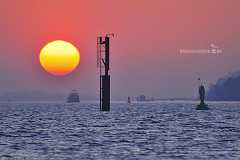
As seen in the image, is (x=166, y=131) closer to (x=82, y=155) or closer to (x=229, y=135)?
(x=229, y=135)

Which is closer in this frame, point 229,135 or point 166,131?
point 229,135

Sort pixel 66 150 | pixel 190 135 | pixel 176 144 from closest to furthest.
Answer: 1. pixel 66 150
2. pixel 176 144
3. pixel 190 135

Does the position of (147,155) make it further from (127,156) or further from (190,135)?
(190,135)

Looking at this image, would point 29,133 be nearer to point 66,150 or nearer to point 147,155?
point 66,150

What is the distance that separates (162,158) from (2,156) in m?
10.9

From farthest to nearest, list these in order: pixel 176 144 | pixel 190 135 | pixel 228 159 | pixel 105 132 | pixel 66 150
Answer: pixel 105 132
pixel 190 135
pixel 176 144
pixel 66 150
pixel 228 159

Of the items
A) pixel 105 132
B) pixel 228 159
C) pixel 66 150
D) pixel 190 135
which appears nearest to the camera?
pixel 228 159

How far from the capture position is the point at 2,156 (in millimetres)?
49219

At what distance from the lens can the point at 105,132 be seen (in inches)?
2963

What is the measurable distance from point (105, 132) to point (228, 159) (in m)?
28.7

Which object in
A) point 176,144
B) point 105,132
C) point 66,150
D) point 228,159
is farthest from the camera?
point 105,132

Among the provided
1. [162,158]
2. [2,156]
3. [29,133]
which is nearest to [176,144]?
[162,158]

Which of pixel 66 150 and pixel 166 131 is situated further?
pixel 166 131

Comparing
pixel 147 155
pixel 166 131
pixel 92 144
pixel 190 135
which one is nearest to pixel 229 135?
pixel 190 135
